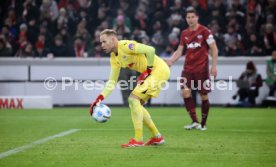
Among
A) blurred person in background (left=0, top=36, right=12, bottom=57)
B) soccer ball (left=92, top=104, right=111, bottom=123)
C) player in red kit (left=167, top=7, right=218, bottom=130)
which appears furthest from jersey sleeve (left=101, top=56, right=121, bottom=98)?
blurred person in background (left=0, top=36, right=12, bottom=57)

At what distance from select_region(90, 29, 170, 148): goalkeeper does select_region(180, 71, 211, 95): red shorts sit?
2961mm

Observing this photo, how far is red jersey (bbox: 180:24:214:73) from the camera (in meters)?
13.3

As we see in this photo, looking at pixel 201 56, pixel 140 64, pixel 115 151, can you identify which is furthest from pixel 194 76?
pixel 115 151

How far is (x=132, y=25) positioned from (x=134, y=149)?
13.8 m

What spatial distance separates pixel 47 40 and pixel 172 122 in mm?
9075

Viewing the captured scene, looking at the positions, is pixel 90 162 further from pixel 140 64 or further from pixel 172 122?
pixel 172 122

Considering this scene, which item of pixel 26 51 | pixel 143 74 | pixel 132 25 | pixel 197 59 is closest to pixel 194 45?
pixel 197 59

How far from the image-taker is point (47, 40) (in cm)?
2305

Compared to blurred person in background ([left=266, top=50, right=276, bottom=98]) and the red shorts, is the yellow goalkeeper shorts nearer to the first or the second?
the red shorts

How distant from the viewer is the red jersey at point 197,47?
13305 millimetres

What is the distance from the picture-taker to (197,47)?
1338 cm

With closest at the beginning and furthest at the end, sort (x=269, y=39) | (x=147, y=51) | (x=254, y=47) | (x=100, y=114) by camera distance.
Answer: (x=100, y=114) < (x=147, y=51) < (x=269, y=39) < (x=254, y=47)

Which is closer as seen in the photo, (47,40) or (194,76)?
(194,76)

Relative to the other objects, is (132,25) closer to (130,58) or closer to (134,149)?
(130,58)
